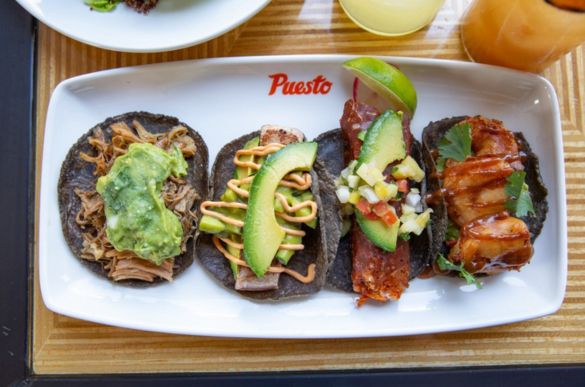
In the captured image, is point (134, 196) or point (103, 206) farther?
point (103, 206)

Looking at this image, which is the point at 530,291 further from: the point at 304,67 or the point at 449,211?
the point at 304,67

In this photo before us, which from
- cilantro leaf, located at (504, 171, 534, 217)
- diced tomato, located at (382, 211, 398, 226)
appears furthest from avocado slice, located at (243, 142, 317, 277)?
cilantro leaf, located at (504, 171, 534, 217)

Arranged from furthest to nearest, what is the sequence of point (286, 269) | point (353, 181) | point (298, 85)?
point (298, 85) → point (286, 269) → point (353, 181)

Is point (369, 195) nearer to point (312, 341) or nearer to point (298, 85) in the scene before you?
point (298, 85)

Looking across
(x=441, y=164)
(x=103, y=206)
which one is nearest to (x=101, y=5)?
(x=103, y=206)

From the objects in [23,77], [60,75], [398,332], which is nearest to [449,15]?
[398,332]

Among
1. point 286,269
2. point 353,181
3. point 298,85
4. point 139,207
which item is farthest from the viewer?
point 298,85

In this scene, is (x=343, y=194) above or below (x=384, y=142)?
below

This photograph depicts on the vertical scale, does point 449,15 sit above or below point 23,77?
above
